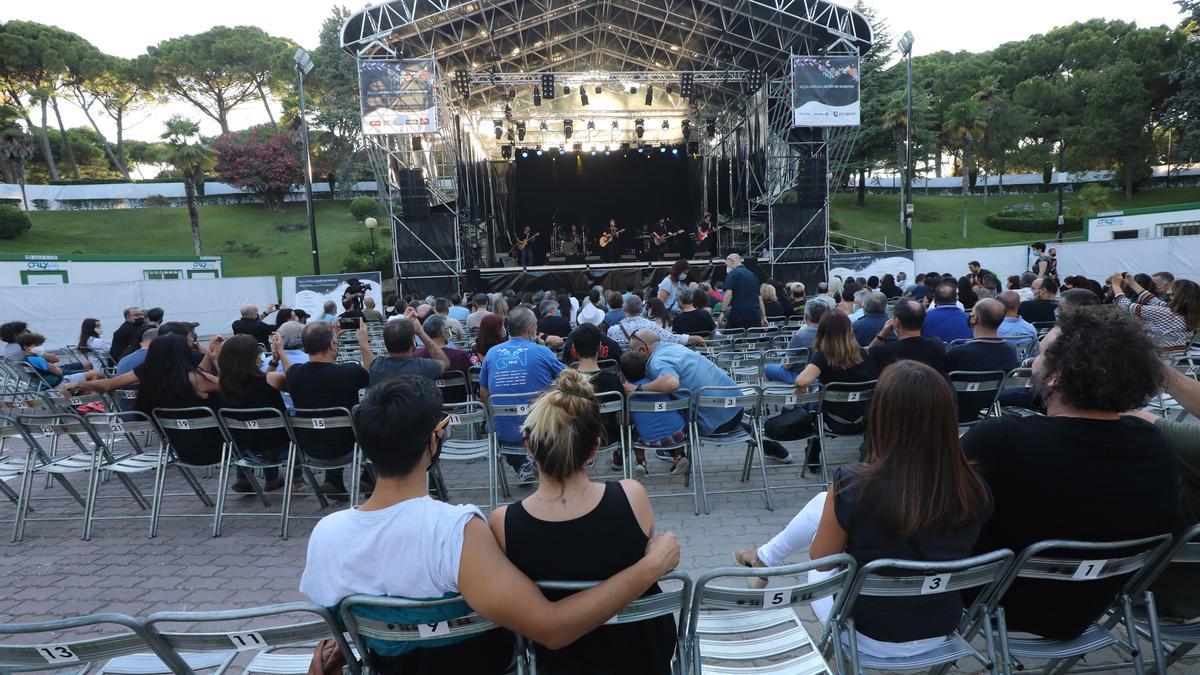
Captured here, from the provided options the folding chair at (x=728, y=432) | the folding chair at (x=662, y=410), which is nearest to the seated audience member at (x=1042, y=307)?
the folding chair at (x=728, y=432)

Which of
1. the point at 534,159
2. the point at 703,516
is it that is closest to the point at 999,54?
the point at 534,159

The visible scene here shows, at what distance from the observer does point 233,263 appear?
2978cm

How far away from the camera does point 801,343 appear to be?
5582 millimetres

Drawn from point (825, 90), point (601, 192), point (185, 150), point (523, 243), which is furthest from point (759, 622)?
point (185, 150)

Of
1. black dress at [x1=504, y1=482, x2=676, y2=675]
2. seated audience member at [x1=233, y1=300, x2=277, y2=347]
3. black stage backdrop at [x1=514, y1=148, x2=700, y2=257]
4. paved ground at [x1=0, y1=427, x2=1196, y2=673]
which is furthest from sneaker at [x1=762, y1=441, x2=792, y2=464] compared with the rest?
black stage backdrop at [x1=514, y1=148, x2=700, y2=257]

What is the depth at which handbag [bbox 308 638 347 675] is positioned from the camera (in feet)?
5.87

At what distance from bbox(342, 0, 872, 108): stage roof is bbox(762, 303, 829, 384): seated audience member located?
422 inches

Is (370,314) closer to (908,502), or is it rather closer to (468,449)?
(468,449)

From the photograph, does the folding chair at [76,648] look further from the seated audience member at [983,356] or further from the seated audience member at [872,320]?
the seated audience member at [872,320]

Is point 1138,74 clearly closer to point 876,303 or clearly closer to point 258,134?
point 876,303

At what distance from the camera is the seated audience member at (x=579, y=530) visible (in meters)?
1.63

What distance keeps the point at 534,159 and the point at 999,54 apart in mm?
45474

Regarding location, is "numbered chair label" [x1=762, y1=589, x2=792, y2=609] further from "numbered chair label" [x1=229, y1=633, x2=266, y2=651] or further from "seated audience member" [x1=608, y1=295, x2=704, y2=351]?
"seated audience member" [x1=608, y1=295, x2=704, y2=351]

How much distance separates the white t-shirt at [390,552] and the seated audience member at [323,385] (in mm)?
2636
